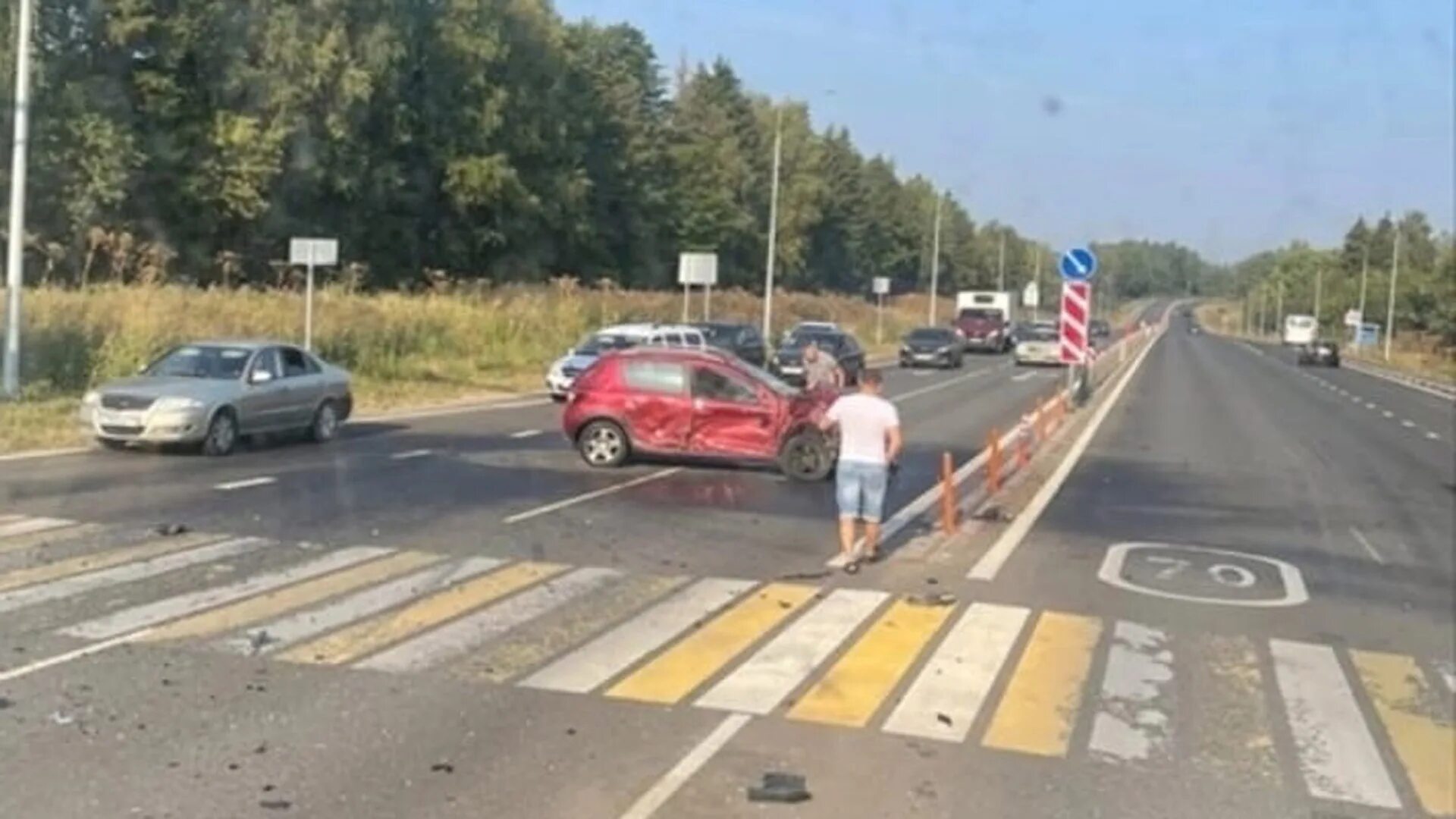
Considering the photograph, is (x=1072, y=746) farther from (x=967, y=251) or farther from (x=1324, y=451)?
(x=967, y=251)

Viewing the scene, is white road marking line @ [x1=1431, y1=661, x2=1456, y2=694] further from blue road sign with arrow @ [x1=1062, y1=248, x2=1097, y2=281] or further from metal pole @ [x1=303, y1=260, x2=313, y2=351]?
metal pole @ [x1=303, y1=260, x2=313, y2=351]

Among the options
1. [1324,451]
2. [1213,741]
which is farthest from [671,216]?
[1213,741]

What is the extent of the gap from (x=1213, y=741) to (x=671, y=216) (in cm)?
9376

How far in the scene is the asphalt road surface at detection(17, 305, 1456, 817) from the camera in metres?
7.09

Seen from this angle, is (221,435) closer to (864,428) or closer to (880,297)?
(864,428)

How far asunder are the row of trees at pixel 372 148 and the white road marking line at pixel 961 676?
3201cm

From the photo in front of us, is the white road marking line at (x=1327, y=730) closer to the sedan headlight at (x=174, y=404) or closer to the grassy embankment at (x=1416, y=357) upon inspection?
the sedan headlight at (x=174, y=404)

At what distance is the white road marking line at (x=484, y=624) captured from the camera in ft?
30.3

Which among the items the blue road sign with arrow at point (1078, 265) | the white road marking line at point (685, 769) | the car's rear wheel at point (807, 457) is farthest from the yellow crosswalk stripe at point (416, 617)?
the blue road sign with arrow at point (1078, 265)

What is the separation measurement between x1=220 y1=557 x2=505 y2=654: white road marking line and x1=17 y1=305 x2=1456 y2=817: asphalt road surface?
0.14 feet

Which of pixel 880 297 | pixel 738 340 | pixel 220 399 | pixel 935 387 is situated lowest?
pixel 935 387

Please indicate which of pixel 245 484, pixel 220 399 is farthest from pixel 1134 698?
pixel 220 399

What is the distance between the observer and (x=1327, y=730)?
343 inches

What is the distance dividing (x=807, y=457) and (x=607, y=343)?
16.5 metres
